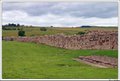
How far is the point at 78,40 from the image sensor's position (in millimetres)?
4473

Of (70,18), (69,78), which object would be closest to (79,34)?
(70,18)

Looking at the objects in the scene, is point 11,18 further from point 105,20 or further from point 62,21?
point 105,20

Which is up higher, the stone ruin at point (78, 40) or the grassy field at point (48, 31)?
the grassy field at point (48, 31)

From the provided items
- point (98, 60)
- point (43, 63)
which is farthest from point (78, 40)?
point (43, 63)

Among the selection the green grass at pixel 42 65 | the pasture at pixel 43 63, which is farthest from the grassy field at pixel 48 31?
the green grass at pixel 42 65

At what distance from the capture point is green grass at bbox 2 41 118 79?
4340mm

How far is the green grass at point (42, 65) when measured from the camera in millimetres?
4340

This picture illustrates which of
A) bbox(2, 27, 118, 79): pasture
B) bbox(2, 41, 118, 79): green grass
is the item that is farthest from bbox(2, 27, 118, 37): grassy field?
bbox(2, 41, 118, 79): green grass

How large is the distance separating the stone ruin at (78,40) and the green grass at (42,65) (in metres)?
0.07

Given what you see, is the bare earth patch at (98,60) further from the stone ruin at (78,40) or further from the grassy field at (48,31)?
the grassy field at (48,31)

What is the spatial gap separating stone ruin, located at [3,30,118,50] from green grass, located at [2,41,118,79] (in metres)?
0.07

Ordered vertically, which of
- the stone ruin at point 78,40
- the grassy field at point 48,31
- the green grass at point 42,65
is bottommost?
the green grass at point 42,65

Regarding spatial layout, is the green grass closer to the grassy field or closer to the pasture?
the pasture

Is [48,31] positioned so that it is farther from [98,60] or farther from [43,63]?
[98,60]
